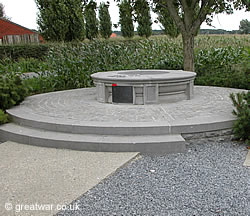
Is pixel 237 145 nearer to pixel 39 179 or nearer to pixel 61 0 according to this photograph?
pixel 39 179

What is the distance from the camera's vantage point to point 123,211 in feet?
8.63

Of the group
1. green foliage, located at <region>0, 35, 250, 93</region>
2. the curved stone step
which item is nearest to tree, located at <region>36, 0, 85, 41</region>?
green foliage, located at <region>0, 35, 250, 93</region>

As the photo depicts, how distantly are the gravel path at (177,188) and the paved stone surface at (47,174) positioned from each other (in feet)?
0.51

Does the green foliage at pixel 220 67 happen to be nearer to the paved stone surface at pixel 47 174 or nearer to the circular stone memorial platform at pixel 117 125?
the circular stone memorial platform at pixel 117 125

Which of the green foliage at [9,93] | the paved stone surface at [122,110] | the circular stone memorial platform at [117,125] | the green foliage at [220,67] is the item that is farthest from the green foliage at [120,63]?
the circular stone memorial platform at [117,125]

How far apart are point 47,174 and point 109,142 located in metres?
1.00

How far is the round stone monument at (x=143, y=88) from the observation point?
5.59 metres

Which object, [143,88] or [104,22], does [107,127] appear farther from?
[104,22]

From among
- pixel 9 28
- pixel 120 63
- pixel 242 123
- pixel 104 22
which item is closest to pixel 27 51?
pixel 120 63

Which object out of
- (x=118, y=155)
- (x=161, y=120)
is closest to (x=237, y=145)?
(x=161, y=120)

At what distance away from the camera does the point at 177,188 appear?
305 cm

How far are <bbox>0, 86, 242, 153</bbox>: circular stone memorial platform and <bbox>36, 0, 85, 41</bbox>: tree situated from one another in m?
13.1

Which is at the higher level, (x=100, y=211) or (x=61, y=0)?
(x=61, y=0)

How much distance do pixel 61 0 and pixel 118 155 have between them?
15.8 metres
